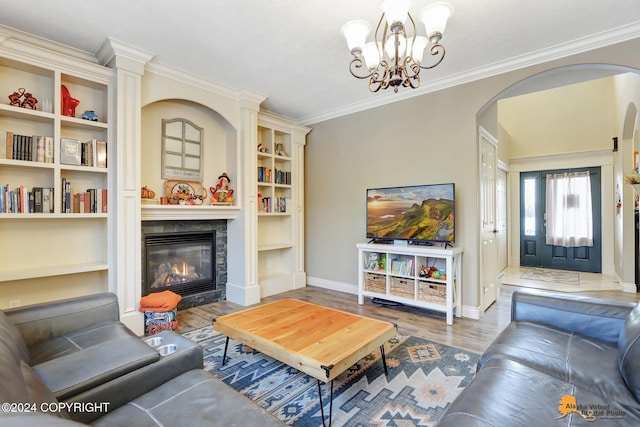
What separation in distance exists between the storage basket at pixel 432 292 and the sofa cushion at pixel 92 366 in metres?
2.83

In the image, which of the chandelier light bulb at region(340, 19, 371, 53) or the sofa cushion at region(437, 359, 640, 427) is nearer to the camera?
the sofa cushion at region(437, 359, 640, 427)

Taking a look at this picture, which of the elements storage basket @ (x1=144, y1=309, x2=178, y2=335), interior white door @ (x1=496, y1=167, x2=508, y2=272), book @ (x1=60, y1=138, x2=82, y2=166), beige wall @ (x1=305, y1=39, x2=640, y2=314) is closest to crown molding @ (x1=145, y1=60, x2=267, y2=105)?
book @ (x1=60, y1=138, x2=82, y2=166)

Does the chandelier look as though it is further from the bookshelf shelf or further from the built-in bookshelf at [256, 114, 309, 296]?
the bookshelf shelf

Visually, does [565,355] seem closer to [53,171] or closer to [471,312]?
[471,312]

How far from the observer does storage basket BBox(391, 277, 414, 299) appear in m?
3.61

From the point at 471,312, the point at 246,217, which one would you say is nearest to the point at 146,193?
the point at 246,217

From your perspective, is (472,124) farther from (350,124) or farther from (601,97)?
(601,97)

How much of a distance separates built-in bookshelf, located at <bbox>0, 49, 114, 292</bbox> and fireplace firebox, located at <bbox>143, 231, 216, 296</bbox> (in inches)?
19.4

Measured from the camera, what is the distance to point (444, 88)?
3590 mm

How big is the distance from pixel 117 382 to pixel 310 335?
3.73ft

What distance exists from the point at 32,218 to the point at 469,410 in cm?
356

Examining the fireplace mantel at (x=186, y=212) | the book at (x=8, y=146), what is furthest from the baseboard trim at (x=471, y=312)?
the book at (x=8, y=146)

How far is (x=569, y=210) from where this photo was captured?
636 cm

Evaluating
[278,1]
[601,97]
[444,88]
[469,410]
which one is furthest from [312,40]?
[601,97]
